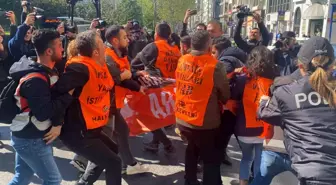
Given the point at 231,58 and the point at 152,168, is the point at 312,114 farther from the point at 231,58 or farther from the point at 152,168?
the point at 152,168

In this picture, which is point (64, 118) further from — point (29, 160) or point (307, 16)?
point (307, 16)

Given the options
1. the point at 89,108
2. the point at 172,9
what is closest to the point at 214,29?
the point at 89,108

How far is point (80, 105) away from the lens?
2951 millimetres

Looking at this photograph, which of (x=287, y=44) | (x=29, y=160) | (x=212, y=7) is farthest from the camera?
(x=212, y=7)

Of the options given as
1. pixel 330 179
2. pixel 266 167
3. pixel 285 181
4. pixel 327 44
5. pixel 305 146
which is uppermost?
pixel 327 44

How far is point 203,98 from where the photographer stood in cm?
342

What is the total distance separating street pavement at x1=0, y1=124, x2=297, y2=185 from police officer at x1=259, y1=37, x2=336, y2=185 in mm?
1991

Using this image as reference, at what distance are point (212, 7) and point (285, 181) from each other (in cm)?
7819

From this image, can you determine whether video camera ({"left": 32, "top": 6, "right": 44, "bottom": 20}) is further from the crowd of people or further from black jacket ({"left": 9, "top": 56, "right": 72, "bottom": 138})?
black jacket ({"left": 9, "top": 56, "right": 72, "bottom": 138})

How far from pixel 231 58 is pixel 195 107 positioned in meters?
0.82

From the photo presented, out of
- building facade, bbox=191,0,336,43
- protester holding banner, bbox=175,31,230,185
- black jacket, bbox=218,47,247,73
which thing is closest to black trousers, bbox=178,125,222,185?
protester holding banner, bbox=175,31,230,185

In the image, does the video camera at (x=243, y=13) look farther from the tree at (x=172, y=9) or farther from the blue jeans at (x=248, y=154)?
the tree at (x=172, y=9)

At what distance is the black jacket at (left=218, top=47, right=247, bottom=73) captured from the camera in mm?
3791

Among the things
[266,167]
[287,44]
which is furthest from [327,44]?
[287,44]
